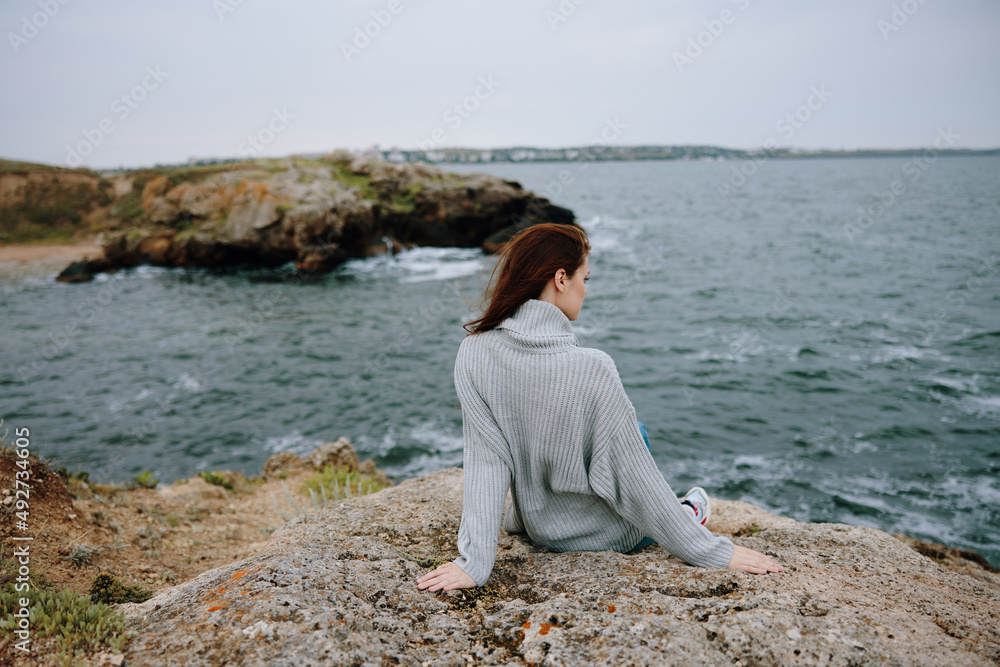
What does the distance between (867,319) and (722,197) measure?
57823mm

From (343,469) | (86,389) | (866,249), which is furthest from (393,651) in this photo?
(866,249)

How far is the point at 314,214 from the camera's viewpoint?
93.4ft

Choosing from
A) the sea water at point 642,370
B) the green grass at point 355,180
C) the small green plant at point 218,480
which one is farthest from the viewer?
the green grass at point 355,180

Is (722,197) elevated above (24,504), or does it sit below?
above

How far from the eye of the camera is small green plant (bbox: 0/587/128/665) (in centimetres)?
214

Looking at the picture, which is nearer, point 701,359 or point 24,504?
point 24,504

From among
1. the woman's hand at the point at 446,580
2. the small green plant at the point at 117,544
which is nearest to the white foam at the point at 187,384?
the small green plant at the point at 117,544

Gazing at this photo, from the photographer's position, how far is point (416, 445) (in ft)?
37.1

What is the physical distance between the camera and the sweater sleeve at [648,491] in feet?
8.67

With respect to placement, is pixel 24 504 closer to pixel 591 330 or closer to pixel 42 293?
pixel 591 330

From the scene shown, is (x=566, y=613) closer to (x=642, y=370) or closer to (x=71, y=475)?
(x=71, y=475)

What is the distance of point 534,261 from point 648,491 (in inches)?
48.9

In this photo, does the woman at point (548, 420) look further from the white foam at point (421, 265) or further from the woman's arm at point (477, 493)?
the white foam at point (421, 265)

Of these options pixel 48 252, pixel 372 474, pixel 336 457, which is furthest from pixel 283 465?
pixel 48 252
